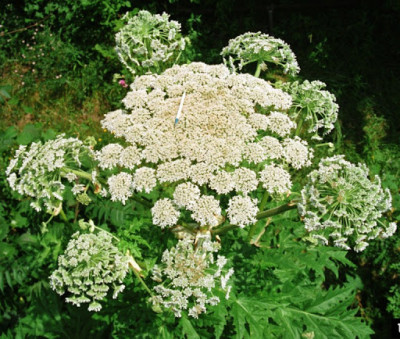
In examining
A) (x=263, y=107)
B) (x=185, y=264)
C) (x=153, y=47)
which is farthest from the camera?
(x=153, y=47)

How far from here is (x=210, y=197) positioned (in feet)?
12.1

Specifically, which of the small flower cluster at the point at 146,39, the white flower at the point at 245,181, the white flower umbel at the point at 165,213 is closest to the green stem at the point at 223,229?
the white flower at the point at 245,181

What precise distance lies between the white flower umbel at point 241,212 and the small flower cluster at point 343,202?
1.46ft

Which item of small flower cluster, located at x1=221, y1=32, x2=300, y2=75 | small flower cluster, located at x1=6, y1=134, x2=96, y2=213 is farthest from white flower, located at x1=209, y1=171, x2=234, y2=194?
small flower cluster, located at x1=221, y1=32, x2=300, y2=75

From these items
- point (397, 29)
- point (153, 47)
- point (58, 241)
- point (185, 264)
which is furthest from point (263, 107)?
point (397, 29)

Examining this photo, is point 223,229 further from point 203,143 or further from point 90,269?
point 90,269

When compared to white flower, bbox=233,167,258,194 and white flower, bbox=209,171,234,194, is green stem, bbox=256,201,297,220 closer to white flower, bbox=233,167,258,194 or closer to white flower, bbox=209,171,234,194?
white flower, bbox=233,167,258,194

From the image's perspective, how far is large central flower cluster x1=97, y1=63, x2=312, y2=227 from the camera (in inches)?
147

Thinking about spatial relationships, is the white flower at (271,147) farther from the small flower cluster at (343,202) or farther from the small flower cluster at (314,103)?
the small flower cluster at (314,103)

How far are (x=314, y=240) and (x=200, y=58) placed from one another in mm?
7051

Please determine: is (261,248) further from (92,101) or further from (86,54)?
(86,54)

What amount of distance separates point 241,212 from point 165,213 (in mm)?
701

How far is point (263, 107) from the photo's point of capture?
4.31 meters

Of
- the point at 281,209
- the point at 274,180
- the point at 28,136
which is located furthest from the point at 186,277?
the point at 28,136
